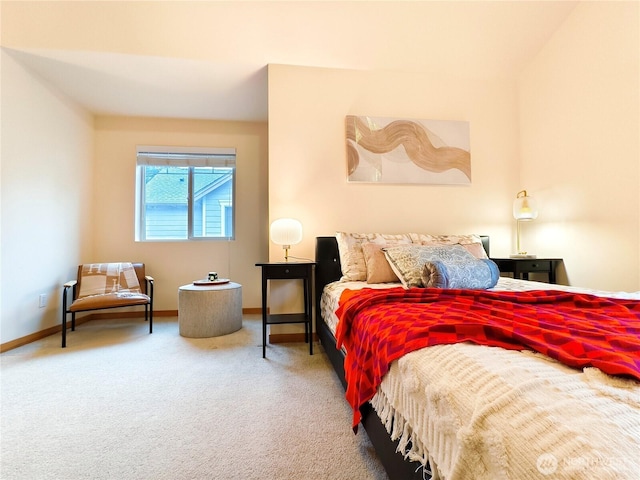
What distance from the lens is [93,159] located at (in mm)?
3701

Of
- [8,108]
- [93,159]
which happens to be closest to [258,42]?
[8,108]

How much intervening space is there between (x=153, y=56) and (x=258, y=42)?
93 cm

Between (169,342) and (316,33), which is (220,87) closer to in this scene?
(316,33)

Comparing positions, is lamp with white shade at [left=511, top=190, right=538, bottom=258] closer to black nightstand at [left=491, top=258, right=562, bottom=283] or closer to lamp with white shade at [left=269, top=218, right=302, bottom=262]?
black nightstand at [left=491, top=258, right=562, bottom=283]

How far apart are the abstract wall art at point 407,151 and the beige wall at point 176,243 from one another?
1.54 meters

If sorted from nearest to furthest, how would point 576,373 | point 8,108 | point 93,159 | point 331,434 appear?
point 576,373, point 331,434, point 8,108, point 93,159

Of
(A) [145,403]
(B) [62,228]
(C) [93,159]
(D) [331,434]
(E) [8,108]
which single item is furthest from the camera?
(C) [93,159]

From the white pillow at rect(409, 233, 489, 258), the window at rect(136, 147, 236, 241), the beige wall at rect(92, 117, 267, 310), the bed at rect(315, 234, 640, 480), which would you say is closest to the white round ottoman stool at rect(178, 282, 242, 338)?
the beige wall at rect(92, 117, 267, 310)

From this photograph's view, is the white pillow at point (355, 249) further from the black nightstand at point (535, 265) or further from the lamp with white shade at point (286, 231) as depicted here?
the black nightstand at point (535, 265)

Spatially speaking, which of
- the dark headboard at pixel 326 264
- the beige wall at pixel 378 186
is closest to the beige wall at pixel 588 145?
the beige wall at pixel 378 186

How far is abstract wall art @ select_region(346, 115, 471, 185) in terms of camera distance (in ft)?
9.49

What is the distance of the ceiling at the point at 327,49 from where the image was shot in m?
2.53

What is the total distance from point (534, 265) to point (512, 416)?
275 cm

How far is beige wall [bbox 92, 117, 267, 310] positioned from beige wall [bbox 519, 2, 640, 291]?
10.0 ft
